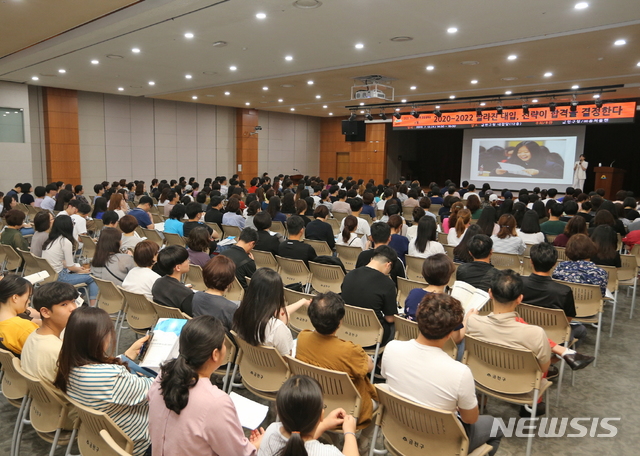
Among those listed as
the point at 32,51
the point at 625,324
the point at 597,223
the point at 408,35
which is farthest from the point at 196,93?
the point at 625,324

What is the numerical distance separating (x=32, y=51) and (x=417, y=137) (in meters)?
19.6

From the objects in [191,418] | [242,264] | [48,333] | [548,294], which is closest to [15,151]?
[242,264]

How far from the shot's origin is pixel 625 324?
5.59 meters

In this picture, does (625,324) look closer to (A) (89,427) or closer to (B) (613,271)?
(B) (613,271)

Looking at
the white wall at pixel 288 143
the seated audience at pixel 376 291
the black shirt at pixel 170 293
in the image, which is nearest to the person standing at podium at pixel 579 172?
the white wall at pixel 288 143

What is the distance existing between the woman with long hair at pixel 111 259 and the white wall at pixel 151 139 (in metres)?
13.1

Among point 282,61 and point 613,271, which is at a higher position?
point 282,61

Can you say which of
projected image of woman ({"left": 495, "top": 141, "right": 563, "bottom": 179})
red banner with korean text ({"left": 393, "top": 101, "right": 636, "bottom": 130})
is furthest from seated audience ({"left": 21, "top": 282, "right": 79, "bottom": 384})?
projected image of woman ({"left": 495, "top": 141, "right": 563, "bottom": 179})

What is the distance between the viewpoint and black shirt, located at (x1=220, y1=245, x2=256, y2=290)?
4.58 metres

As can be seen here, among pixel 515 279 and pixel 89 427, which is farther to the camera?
pixel 515 279

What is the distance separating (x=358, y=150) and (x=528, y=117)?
9.28 meters

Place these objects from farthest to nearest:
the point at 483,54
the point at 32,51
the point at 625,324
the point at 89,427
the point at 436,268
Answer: the point at 32,51, the point at 483,54, the point at 625,324, the point at 436,268, the point at 89,427

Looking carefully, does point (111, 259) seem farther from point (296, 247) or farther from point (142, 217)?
point (142, 217)

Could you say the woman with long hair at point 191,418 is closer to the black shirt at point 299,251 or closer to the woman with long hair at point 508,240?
the black shirt at point 299,251
